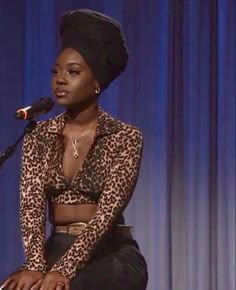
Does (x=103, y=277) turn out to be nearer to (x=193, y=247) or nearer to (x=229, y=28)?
(x=193, y=247)

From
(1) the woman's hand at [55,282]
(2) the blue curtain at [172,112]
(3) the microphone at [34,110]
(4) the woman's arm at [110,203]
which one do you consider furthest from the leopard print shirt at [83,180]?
(2) the blue curtain at [172,112]

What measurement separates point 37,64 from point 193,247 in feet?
3.87

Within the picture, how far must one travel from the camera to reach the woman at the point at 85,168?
2049 mm

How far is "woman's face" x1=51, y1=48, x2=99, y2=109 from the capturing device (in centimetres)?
211

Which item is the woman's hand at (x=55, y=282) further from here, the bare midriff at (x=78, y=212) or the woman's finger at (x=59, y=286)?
the bare midriff at (x=78, y=212)

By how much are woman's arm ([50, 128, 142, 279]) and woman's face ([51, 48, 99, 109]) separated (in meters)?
0.19

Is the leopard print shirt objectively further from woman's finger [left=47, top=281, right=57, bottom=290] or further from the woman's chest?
woman's finger [left=47, top=281, right=57, bottom=290]

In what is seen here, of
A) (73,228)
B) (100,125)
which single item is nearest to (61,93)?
(100,125)

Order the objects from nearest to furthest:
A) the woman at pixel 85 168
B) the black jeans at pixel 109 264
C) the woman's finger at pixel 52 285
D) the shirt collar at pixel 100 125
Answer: the woman's finger at pixel 52 285
the black jeans at pixel 109 264
the woman at pixel 85 168
the shirt collar at pixel 100 125

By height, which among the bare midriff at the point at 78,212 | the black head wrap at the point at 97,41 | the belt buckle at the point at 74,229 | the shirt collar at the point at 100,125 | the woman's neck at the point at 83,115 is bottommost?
the belt buckle at the point at 74,229

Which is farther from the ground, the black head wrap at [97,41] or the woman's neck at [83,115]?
the black head wrap at [97,41]

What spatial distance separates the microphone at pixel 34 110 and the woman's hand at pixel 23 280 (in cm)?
42

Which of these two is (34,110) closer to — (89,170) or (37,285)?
(89,170)

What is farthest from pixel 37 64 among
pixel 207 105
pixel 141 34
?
pixel 207 105
